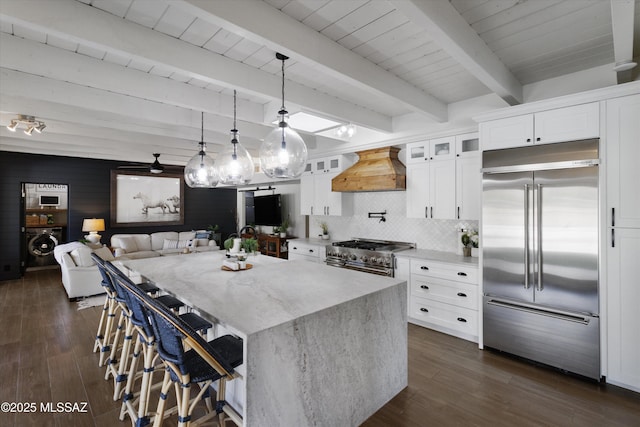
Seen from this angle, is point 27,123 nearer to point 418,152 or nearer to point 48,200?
point 418,152

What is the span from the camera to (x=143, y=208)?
26.5 ft

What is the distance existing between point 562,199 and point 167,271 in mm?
3666

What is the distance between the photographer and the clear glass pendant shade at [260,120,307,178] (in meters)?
2.41

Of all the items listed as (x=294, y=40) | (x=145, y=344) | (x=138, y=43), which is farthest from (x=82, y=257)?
(x=294, y=40)

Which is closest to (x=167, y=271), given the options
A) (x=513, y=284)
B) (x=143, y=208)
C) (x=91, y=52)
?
(x=91, y=52)

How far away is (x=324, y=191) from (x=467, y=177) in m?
2.42

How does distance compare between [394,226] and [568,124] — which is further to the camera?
[394,226]

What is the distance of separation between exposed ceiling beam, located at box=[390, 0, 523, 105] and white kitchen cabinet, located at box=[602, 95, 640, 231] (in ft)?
2.69

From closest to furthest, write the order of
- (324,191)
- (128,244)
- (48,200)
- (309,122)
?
(309,122), (324,191), (128,244), (48,200)

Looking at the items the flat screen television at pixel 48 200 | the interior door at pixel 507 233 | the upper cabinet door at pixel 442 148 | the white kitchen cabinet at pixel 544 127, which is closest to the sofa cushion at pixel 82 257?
the flat screen television at pixel 48 200

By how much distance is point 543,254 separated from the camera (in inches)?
110

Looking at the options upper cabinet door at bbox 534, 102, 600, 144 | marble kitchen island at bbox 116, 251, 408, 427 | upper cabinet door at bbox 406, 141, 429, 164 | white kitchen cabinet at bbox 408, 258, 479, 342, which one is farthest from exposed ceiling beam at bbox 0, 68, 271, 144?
upper cabinet door at bbox 534, 102, 600, 144

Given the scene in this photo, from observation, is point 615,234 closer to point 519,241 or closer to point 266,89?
point 519,241

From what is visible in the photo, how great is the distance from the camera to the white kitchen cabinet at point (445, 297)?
134 inches
